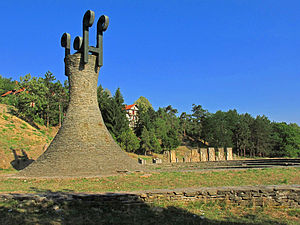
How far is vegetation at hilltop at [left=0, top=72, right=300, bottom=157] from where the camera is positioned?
138 feet

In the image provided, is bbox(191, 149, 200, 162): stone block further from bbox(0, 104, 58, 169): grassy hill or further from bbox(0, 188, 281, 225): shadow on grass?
bbox(0, 188, 281, 225): shadow on grass

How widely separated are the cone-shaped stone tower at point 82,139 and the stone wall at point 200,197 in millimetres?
8441

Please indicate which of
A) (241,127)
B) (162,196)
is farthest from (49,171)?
(241,127)

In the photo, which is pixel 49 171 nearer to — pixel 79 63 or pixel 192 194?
pixel 79 63

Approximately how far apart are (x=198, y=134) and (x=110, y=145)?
56.2 meters

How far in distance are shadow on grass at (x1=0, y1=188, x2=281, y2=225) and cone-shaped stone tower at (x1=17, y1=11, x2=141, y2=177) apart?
27.9ft

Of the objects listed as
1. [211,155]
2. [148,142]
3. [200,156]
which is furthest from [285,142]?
[200,156]

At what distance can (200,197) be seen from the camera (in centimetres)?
718

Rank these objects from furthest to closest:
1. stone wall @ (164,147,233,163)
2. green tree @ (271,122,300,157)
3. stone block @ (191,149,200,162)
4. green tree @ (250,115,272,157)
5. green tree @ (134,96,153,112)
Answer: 1. green tree @ (134,96,153,112)
2. green tree @ (250,115,272,157)
3. green tree @ (271,122,300,157)
4. stone block @ (191,149,200,162)
5. stone wall @ (164,147,233,163)

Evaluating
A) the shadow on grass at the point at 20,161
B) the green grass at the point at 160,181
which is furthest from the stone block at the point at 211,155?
the shadow on grass at the point at 20,161

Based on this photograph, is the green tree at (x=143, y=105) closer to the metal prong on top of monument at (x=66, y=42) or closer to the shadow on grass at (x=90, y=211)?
the metal prong on top of monument at (x=66, y=42)

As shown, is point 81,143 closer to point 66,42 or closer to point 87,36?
→ point 87,36

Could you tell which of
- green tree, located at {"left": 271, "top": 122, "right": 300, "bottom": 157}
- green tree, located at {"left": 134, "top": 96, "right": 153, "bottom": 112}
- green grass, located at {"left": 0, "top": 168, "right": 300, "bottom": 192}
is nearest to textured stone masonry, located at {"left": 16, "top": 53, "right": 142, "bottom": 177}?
green grass, located at {"left": 0, "top": 168, "right": 300, "bottom": 192}

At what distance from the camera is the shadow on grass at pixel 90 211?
5.76 meters
